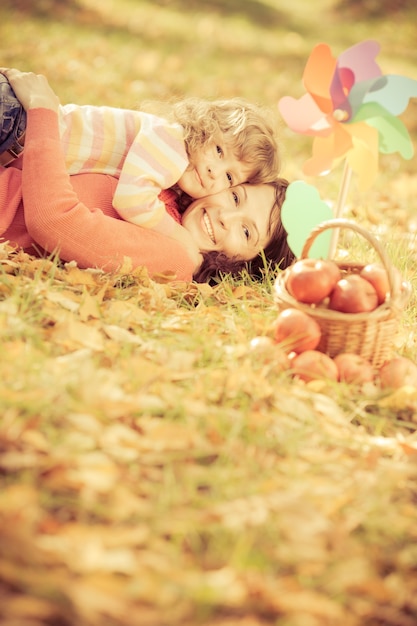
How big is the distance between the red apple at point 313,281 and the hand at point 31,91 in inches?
48.3

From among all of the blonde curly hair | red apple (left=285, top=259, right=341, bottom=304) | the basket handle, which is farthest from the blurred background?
red apple (left=285, top=259, right=341, bottom=304)

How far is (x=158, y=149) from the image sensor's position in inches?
103

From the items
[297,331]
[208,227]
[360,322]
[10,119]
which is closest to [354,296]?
[360,322]

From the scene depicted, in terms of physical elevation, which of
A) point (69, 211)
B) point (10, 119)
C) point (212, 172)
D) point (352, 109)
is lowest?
point (69, 211)

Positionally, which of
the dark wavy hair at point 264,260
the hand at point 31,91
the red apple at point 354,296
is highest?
the hand at point 31,91

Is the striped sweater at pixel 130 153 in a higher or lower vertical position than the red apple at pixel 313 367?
higher

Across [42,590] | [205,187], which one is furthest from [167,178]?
[42,590]

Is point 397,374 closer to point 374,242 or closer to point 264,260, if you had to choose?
point 374,242

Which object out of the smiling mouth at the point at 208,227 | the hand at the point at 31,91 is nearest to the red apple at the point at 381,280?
the smiling mouth at the point at 208,227

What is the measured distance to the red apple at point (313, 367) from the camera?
6.79 ft

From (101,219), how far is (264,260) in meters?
0.69

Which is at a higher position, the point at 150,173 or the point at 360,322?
the point at 150,173

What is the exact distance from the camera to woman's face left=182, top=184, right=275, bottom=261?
278 centimetres

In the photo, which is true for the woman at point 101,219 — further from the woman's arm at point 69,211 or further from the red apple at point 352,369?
the red apple at point 352,369
